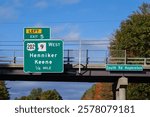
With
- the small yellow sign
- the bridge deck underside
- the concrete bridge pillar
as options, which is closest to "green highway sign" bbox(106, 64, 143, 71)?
the bridge deck underside

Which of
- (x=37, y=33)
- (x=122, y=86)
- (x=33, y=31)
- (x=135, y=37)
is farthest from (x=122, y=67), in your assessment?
(x=135, y=37)

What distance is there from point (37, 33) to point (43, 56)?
217 cm

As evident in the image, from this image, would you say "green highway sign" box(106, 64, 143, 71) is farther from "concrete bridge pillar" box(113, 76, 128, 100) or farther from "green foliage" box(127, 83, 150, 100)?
"green foliage" box(127, 83, 150, 100)

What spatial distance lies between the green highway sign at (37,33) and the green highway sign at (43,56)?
52cm

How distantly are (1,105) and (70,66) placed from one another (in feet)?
128

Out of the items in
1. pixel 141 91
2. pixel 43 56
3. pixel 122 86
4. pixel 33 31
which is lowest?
pixel 141 91

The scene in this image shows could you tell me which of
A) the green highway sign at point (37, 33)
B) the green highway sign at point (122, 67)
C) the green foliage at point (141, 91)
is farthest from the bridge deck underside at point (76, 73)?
the green foliage at point (141, 91)

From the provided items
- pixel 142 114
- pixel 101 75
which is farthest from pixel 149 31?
pixel 142 114

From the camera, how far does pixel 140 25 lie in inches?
2665

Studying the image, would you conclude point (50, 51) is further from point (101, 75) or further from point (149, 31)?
point (149, 31)

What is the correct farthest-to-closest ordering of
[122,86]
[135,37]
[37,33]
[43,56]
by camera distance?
1. [135,37]
2. [122,86]
3. [37,33]
4. [43,56]

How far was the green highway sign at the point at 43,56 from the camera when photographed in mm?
43281

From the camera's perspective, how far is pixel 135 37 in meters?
66.3

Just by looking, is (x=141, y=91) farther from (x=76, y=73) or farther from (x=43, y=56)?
(x=43, y=56)
